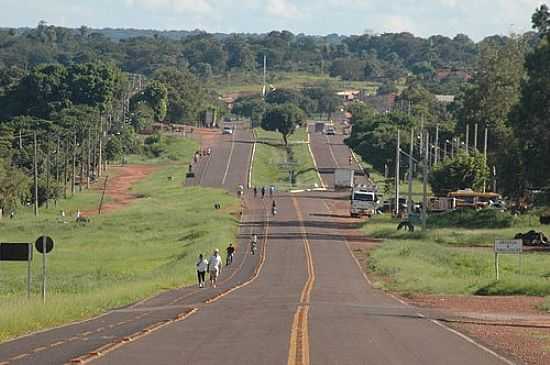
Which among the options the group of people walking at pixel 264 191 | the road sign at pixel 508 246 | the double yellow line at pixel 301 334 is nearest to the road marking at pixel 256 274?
the double yellow line at pixel 301 334

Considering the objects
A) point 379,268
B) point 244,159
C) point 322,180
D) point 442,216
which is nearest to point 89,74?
point 244,159

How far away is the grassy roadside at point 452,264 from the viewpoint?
4597 centimetres

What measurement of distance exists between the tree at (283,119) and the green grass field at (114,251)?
5119cm

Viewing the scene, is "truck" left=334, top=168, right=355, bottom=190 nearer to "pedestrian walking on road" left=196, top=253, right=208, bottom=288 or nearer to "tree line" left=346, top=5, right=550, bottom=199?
"tree line" left=346, top=5, right=550, bottom=199

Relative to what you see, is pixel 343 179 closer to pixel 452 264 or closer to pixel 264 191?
pixel 264 191

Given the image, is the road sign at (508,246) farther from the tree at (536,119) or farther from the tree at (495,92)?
the tree at (495,92)

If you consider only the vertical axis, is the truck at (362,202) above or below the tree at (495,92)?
below

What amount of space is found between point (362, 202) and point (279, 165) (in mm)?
56289

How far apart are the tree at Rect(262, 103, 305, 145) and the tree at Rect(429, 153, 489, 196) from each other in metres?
70.3

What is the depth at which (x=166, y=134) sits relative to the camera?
190m

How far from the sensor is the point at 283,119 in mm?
187125

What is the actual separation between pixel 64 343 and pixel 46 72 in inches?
6376

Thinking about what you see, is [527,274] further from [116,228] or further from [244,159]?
[244,159]

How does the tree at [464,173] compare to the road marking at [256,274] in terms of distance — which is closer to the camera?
the road marking at [256,274]
